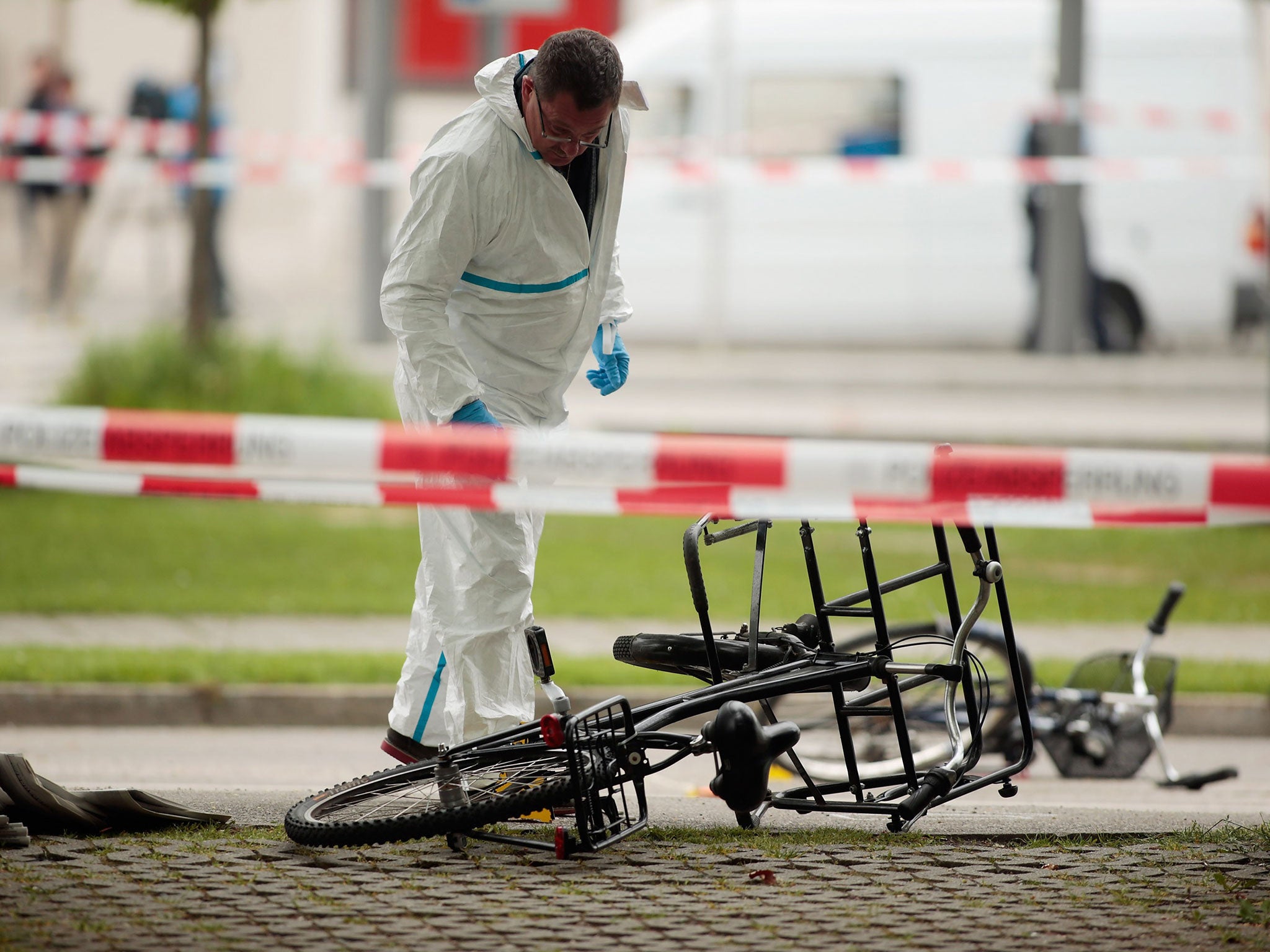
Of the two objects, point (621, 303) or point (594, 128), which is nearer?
point (594, 128)

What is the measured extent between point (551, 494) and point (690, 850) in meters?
0.85

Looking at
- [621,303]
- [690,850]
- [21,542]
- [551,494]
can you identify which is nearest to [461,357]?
[551,494]

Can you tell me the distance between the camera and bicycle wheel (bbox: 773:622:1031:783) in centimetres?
564

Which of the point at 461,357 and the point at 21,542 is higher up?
the point at 461,357

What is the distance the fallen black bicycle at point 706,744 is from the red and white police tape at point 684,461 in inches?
14.9

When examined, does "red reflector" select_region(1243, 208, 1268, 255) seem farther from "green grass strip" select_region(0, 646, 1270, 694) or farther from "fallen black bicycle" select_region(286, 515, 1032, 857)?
"fallen black bicycle" select_region(286, 515, 1032, 857)

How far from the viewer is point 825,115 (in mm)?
15906

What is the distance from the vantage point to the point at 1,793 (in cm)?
428

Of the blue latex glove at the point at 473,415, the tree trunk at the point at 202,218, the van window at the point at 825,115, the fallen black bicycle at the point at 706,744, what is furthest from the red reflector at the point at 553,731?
the van window at the point at 825,115

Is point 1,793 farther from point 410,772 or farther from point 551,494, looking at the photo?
point 551,494

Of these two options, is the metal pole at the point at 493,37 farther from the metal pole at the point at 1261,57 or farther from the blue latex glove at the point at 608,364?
the blue latex glove at the point at 608,364

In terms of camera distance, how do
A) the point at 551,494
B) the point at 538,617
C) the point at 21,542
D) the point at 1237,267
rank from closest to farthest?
the point at 551,494
the point at 538,617
the point at 21,542
the point at 1237,267

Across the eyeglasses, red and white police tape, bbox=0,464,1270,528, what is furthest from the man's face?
red and white police tape, bbox=0,464,1270,528

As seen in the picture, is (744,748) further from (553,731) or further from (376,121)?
(376,121)
